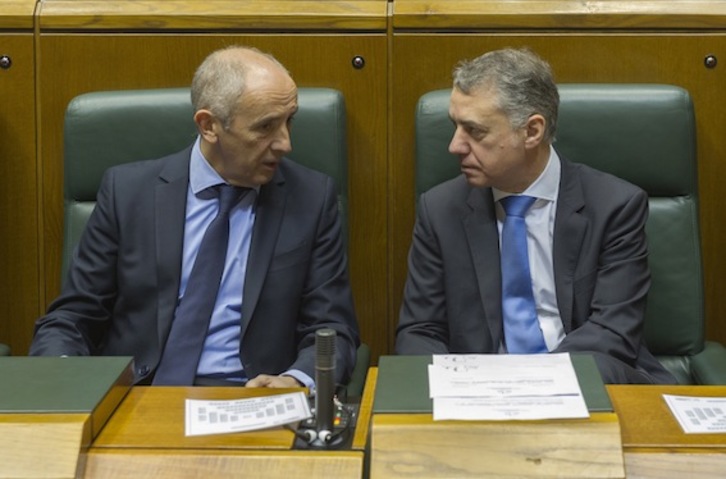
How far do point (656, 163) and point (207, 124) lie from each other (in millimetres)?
893

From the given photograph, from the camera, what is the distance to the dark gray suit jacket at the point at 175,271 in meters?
2.32

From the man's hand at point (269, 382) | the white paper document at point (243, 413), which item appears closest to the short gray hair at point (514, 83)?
the man's hand at point (269, 382)

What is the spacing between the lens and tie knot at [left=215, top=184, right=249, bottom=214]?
2340 mm

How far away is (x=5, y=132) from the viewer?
2.68m

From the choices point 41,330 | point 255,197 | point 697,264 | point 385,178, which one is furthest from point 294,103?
point 697,264

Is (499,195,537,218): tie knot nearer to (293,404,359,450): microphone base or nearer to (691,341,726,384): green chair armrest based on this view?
(691,341,726,384): green chair armrest

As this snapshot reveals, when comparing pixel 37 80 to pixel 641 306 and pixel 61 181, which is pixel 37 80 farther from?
pixel 641 306

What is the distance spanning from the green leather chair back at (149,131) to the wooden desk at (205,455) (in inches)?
36.5

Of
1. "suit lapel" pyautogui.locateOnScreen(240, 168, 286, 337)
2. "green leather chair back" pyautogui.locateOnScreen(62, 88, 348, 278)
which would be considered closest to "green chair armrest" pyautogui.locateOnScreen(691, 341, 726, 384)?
"green leather chair back" pyautogui.locateOnScreen(62, 88, 348, 278)

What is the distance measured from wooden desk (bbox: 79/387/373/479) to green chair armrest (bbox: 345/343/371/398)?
600mm

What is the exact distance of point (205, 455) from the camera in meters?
1.53

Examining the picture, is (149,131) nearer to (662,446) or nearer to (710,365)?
(710,365)

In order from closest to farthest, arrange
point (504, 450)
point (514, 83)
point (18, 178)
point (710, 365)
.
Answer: point (504, 450)
point (514, 83)
point (710, 365)
point (18, 178)

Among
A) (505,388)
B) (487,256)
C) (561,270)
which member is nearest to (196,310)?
(487,256)
